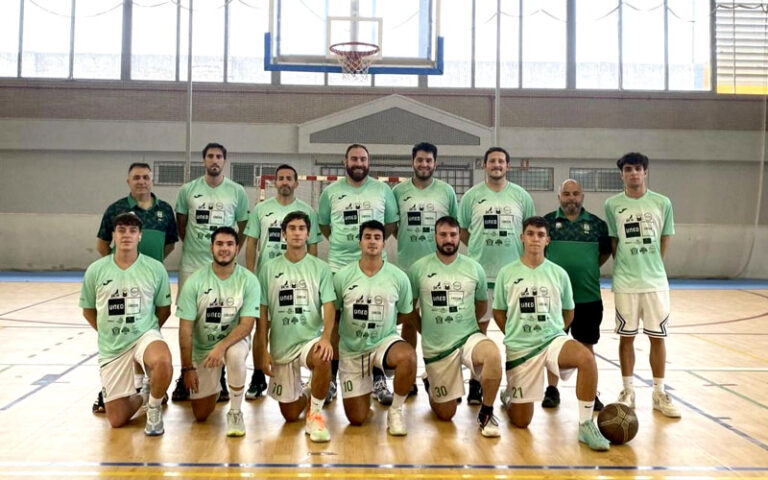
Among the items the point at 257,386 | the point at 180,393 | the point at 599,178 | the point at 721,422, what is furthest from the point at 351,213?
the point at 599,178

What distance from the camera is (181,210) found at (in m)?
6.07

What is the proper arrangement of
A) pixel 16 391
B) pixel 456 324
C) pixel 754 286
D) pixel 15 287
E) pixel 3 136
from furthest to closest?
pixel 3 136 < pixel 754 286 < pixel 15 287 < pixel 16 391 < pixel 456 324

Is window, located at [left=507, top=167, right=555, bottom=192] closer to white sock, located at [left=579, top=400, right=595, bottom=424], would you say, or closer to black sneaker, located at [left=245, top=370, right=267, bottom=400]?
black sneaker, located at [left=245, top=370, right=267, bottom=400]

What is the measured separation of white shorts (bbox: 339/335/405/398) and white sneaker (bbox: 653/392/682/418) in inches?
84.9

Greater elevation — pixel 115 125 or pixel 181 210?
pixel 115 125

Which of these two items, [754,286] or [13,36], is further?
[13,36]

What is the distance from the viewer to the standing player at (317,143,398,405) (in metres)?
5.86

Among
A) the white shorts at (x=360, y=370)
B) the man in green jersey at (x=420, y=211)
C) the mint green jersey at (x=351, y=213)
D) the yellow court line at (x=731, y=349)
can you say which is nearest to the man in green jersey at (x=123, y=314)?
the white shorts at (x=360, y=370)

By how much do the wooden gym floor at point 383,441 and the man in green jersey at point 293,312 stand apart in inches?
11.4

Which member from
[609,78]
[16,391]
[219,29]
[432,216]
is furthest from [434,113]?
[16,391]

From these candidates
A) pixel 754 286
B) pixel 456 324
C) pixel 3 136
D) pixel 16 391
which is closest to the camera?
pixel 456 324

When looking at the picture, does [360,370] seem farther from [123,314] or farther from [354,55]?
[354,55]

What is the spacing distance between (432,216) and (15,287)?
11912mm

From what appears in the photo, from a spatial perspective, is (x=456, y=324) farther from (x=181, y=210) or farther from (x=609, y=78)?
(x=609, y=78)
